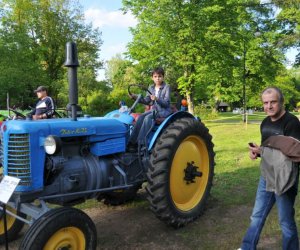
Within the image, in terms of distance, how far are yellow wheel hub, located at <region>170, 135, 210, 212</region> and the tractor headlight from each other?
1.65 metres

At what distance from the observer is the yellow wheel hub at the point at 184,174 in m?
4.75

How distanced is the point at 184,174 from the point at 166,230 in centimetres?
74

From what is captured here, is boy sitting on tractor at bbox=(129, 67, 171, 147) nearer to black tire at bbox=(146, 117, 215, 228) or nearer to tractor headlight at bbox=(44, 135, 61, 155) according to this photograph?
black tire at bbox=(146, 117, 215, 228)

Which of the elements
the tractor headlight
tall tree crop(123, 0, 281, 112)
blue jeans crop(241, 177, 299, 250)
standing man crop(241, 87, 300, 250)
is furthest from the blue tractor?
tall tree crop(123, 0, 281, 112)

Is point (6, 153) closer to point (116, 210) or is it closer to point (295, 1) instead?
point (116, 210)

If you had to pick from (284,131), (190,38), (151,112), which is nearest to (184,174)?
(151,112)

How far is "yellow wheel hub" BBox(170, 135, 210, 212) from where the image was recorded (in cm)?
475

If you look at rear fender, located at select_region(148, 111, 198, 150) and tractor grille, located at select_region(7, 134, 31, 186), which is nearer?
tractor grille, located at select_region(7, 134, 31, 186)

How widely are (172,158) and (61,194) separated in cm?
137

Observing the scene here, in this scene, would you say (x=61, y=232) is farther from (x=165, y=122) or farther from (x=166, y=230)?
(x=165, y=122)

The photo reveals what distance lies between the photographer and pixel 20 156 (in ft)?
11.5

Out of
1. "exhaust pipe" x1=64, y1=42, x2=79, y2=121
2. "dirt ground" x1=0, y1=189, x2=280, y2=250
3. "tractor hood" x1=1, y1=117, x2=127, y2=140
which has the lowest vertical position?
"dirt ground" x1=0, y1=189, x2=280, y2=250

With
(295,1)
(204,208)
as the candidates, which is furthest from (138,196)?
(295,1)

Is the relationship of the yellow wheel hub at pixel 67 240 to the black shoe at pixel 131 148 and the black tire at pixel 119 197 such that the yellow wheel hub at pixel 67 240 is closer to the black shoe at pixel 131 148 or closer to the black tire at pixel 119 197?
the black shoe at pixel 131 148
